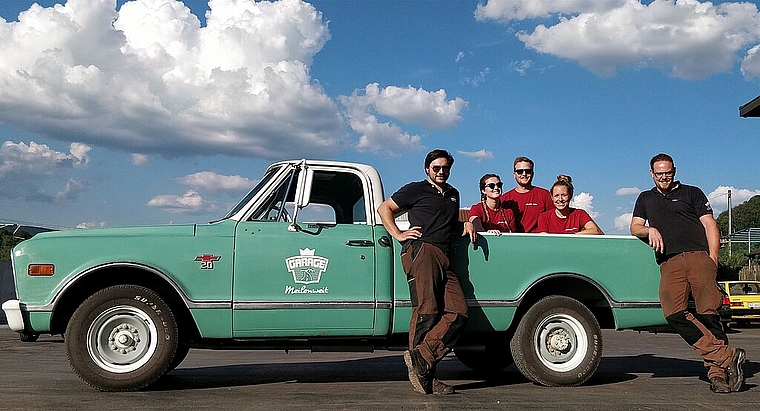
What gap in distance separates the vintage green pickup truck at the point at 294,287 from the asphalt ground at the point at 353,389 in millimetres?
378

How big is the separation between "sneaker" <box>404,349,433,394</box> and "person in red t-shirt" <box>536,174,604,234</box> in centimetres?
226

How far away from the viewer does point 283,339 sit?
649 cm

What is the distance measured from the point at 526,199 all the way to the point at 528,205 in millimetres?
77

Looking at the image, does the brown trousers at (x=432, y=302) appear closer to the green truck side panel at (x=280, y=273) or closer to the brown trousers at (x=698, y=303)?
the green truck side panel at (x=280, y=273)

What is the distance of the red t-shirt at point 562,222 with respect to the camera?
773cm

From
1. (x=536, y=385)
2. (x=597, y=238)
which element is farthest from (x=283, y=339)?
(x=597, y=238)

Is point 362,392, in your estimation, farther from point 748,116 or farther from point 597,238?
point 748,116

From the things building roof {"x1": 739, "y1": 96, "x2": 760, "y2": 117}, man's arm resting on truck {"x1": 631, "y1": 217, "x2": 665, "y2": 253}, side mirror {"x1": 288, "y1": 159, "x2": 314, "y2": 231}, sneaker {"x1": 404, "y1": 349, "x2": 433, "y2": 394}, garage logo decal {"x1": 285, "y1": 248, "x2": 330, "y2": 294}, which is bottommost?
sneaker {"x1": 404, "y1": 349, "x2": 433, "y2": 394}

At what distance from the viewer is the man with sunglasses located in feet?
26.3

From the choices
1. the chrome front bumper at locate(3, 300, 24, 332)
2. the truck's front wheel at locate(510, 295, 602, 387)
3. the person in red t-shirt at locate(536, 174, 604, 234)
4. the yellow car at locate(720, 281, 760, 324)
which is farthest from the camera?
the yellow car at locate(720, 281, 760, 324)

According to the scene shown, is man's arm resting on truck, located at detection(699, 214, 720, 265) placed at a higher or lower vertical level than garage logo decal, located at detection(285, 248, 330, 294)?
higher

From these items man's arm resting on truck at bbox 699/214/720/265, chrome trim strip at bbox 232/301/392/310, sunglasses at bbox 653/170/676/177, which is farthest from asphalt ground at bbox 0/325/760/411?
sunglasses at bbox 653/170/676/177

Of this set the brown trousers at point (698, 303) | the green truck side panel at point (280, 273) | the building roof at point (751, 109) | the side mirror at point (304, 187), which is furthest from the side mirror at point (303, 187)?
the building roof at point (751, 109)

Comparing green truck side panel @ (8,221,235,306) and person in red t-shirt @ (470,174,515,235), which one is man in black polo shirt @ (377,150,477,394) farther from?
green truck side panel @ (8,221,235,306)
